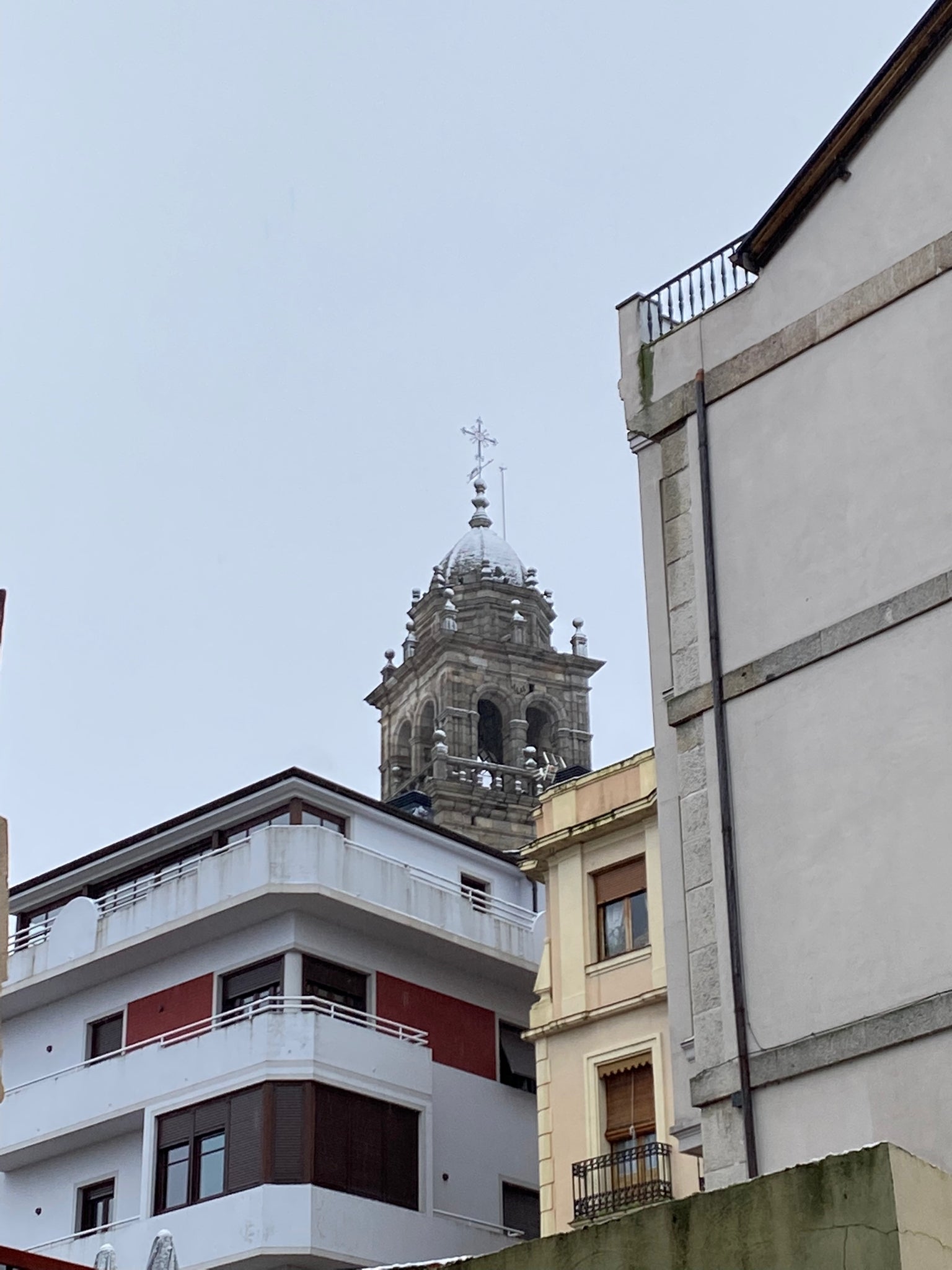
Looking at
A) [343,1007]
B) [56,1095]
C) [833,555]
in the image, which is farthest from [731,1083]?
[56,1095]

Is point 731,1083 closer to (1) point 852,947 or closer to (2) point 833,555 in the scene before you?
(1) point 852,947

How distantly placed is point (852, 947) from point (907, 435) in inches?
183

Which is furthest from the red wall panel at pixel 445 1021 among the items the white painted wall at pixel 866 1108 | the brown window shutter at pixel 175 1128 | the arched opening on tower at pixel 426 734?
the arched opening on tower at pixel 426 734

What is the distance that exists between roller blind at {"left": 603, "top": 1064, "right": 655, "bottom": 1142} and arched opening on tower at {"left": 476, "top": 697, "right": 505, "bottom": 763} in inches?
2291

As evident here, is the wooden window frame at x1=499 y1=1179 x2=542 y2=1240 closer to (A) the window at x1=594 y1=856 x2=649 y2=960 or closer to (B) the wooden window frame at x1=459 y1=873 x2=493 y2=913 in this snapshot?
(B) the wooden window frame at x1=459 y1=873 x2=493 y2=913

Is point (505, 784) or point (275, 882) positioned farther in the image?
point (505, 784)

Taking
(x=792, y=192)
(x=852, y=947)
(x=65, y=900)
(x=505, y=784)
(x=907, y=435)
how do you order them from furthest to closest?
(x=505, y=784) → (x=65, y=900) → (x=792, y=192) → (x=907, y=435) → (x=852, y=947)

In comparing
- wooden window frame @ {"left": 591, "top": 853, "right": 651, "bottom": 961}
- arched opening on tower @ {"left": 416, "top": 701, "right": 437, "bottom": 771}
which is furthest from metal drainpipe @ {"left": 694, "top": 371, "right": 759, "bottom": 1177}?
arched opening on tower @ {"left": 416, "top": 701, "right": 437, "bottom": 771}

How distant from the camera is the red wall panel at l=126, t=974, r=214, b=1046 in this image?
3606 cm

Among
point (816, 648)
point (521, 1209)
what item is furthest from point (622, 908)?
point (816, 648)

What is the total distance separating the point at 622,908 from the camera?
106 feet

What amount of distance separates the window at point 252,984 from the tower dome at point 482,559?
5842cm

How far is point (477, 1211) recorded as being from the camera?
35.1 meters

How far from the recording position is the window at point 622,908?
105 feet
